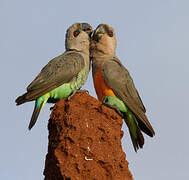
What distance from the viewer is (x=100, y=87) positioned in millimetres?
8719

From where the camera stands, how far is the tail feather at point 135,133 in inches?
344

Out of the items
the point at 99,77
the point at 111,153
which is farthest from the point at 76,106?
the point at 99,77

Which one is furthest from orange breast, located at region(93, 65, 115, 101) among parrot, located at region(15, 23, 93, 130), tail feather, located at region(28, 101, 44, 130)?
tail feather, located at region(28, 101, 44, 130)

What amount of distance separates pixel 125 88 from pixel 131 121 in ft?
2.48

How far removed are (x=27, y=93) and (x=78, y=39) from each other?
74.7 inches

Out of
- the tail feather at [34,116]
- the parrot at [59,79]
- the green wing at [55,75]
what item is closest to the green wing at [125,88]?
the parrot at [59,79]

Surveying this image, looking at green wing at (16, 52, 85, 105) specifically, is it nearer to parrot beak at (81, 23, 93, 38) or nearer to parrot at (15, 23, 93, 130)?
parrot at (15, 23, 93, 130)

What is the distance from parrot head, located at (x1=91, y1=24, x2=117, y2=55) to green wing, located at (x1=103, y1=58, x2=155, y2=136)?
1.16ft

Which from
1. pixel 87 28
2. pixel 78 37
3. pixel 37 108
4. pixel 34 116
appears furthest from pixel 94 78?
pixel 34 116

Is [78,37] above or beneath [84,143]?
above

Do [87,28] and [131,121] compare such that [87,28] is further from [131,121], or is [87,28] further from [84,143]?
[84,143]

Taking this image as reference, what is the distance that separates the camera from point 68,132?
666cm

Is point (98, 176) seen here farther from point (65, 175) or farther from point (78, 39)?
point (78, 39)

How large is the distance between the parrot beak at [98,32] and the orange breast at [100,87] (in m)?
1.01
